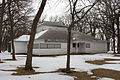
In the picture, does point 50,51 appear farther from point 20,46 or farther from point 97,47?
point 97,47

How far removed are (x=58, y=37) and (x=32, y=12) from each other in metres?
7.17

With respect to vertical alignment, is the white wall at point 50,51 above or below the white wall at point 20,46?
below

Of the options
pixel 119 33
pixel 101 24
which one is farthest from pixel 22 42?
pixel 119 33

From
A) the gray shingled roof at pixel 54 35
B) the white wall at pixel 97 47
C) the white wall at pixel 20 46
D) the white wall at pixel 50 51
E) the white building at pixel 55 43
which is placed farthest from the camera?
the white wall at pixel 97 47

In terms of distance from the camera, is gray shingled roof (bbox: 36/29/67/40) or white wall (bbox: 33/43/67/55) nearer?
white wall (bbox: 33/43/67/55)

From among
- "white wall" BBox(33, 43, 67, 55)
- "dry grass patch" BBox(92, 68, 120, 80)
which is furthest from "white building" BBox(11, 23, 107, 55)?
"dry grass patch" BBox(92, 68, 120, 80)

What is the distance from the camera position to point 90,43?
31.3 metres

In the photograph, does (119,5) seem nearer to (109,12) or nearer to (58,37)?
(109,12)

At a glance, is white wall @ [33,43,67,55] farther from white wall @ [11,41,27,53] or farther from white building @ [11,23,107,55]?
white wall @ [11,41,27,53]

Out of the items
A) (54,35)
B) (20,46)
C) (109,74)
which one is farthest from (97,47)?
(109,74)

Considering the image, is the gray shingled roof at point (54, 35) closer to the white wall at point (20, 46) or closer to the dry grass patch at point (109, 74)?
the white wall at point (20, 46)

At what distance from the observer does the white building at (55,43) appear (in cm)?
2545

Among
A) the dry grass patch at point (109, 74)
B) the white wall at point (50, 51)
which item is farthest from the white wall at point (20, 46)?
the dry grass patch at point (109, 74)

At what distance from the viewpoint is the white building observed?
83.5 ft
